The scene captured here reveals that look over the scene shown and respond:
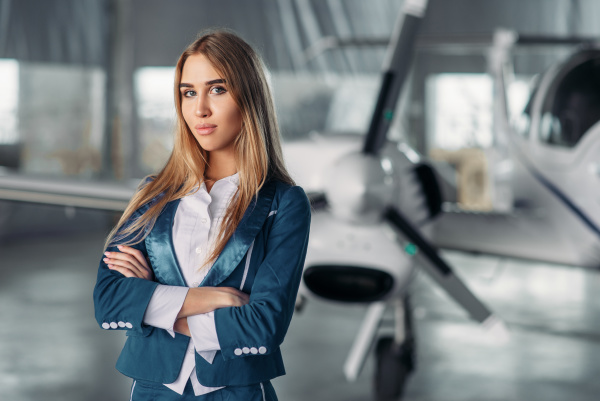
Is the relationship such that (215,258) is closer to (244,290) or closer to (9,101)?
A: (244,290)

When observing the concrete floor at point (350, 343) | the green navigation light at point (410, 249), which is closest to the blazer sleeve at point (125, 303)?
the green navigation light at point (410, 249)

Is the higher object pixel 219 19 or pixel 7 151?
pixel 219 19

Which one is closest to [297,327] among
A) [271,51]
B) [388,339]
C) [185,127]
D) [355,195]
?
[388,339]

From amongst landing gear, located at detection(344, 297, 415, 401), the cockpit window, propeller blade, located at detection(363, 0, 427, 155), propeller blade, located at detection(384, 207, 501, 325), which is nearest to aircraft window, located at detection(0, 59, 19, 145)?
landing gear, located at detection(344, 297, 415, 401)

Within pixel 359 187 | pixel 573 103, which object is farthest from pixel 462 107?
pixel 359 187

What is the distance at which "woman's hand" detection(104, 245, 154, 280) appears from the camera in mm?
1116

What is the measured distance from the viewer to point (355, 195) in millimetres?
3189

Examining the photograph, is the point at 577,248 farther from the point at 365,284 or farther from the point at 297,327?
the point at 297,327

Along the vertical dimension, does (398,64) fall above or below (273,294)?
above

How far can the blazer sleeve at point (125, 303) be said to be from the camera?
105cm

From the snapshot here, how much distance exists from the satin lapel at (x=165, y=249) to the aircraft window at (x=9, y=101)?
32.4 ft

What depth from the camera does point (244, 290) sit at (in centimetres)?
110

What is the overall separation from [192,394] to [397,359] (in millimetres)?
3147

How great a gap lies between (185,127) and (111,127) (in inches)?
429
